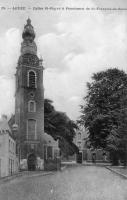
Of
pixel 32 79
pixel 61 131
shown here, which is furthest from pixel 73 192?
pixel 61 131

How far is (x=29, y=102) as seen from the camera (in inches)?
1300

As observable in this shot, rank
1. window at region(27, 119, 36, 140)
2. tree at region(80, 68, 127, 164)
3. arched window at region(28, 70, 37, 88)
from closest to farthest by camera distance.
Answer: tree at region(80, 68, 127, 164), arched window at region(28, 70, 37, 88), window at region(27, 119, 36, 140)

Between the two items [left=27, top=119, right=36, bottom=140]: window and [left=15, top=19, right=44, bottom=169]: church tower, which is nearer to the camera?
[left=15, top=19, right=44, bottom=169]: church tower

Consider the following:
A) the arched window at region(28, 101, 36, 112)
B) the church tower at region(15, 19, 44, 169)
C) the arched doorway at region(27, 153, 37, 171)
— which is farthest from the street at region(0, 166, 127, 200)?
the arched window at region(28, 101, 36, 112)

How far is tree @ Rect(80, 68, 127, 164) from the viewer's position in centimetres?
2231

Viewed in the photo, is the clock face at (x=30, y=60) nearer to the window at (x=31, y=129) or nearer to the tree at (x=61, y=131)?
the window at (x=31, y=129)

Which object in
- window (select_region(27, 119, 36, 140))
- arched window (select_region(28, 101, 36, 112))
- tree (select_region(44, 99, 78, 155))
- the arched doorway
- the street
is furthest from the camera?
tree (select_region(44, 99, 78, 155))

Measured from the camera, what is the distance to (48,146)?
3928 cm

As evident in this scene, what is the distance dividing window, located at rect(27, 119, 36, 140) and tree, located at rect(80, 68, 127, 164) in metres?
9.38

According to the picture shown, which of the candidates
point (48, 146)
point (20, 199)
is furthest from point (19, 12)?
point (48, 146)

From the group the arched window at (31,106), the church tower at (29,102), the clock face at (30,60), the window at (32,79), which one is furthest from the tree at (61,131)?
the clock face at (30,60)

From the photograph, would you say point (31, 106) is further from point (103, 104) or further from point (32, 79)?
point (103, 104)

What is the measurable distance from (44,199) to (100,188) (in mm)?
2683

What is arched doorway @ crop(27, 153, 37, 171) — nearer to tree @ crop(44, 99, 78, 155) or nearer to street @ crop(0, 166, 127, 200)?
tree @ crop(44, 99, 78, 155)
